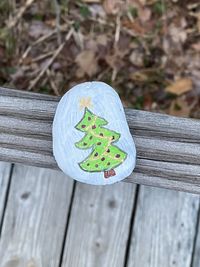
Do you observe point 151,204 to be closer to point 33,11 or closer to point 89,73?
point 89,73

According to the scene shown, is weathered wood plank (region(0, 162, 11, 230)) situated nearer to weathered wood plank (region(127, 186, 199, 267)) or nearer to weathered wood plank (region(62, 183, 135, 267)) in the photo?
weathered wood plank (region(62, 183, 135, 267))

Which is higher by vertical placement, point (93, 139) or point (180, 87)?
point (180, 87)

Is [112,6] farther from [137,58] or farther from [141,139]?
[141,139]

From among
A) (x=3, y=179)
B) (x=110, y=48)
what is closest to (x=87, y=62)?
(x=110, y=48)

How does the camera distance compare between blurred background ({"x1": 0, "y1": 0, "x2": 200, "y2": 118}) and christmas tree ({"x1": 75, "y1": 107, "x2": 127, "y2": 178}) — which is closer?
christmas tree ({"x1": 75, "y1": 107, "x2": 127, "y2": 178})

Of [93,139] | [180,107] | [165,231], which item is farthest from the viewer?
[180,107]

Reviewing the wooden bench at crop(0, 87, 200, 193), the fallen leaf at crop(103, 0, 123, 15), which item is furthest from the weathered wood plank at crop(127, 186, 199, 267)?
the fallen leaf at crop(103, 0, 123, 15)
